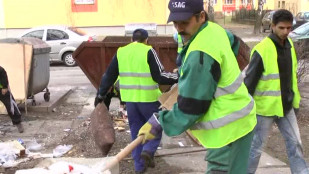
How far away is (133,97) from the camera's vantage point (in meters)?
5.00

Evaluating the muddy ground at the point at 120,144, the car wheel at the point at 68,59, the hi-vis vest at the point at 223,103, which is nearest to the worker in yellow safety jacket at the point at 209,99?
the hi-vis vest at the point at 223,103

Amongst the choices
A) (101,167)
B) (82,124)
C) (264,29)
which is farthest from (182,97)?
(264,29)

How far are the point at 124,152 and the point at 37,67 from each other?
6493mm

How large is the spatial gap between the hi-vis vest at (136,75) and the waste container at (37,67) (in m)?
4.26

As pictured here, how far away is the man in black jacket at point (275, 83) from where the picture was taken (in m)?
3.97

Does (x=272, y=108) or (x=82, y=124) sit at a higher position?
(x=272, y=108)

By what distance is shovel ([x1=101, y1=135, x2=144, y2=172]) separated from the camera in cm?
290

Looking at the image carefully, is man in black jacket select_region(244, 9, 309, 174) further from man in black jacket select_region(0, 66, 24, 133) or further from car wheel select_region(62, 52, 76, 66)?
car wheel select_region(62, 52, 76, 66)

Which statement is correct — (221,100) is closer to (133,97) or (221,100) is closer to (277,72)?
(277,72)

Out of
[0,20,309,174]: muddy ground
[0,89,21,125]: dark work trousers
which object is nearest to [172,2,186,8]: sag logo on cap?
[0,20,309,174]: muddy ground

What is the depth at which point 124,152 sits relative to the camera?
2.92 m

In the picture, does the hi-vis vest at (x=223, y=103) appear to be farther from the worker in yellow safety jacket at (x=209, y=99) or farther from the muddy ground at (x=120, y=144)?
the muddy ground at (x=120, y=144)

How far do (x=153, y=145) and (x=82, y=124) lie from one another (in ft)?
9.11

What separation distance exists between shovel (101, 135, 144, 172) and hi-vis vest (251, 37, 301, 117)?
1.56 meters
